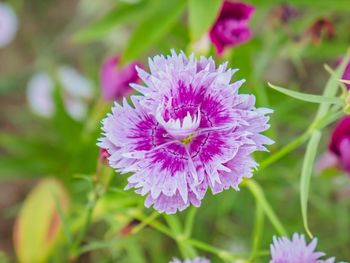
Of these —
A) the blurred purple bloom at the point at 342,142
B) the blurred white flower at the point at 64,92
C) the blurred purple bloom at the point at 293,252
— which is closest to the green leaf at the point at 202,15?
the blurred purple bloom at the point at 342,142

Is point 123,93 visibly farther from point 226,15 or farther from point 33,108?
point 33,108

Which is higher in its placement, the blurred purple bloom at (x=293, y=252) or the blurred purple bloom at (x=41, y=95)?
the blurred purple bloom at (x=41, y=95)

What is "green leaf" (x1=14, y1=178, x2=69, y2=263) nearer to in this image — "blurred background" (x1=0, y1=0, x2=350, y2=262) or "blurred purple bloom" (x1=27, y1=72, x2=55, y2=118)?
"blurred background" (x1=0, y1=0, x2=350, y2=262)

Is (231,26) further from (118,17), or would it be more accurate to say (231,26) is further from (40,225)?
(40,225)

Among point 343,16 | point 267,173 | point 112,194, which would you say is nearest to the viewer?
point 112,194

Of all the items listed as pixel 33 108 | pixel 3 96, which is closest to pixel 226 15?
pixel 33 108

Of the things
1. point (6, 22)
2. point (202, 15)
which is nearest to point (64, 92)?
point (6, 22)

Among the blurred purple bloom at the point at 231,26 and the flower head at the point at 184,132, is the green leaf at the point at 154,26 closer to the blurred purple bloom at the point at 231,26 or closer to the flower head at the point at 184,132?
the blurred purple bloom at the point at 231,26
